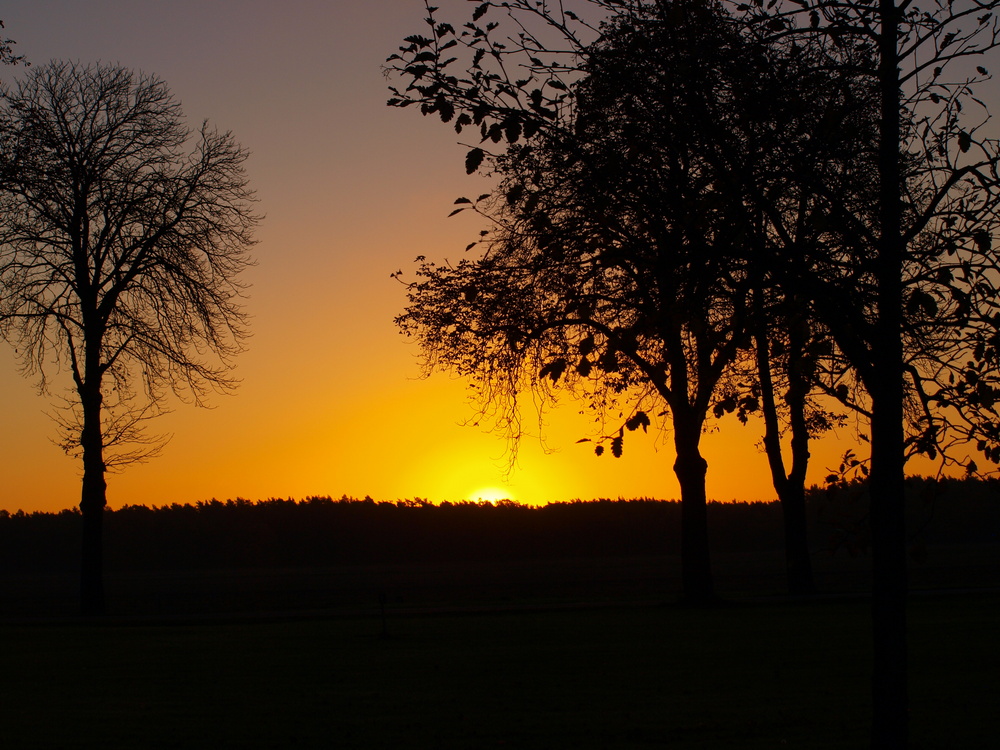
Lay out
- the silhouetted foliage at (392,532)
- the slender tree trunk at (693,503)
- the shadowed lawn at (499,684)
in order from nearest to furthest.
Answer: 1. the shadowed lawn at (499,684)
2. the slender tree trunk at (693,503)
3. the silhouetted foliage at (392,532)

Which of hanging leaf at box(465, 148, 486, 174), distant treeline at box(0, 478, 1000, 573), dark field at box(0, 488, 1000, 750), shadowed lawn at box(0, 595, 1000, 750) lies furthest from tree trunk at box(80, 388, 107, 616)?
distant treeline at box(0, 478, 1000, 573)

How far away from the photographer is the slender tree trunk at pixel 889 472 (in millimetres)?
7906

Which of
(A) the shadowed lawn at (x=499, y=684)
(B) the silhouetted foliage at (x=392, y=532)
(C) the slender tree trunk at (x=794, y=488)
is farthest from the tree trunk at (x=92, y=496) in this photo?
(B) the silhouetted foliage at (x=392, y=532)

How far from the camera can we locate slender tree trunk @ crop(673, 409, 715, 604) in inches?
1077

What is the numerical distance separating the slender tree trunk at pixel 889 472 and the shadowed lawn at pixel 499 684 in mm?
2528

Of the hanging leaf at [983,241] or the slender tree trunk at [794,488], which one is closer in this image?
the hanging leaf at [983,241]

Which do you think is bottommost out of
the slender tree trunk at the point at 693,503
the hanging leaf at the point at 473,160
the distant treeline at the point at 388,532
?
the distant treeline at the point at 388,532

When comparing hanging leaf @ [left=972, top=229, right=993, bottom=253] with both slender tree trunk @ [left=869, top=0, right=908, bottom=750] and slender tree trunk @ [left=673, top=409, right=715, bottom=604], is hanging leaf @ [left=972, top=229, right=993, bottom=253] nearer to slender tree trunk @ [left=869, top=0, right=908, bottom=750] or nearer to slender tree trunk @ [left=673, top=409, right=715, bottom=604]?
slender tree trunk @ [left=869, top=0, right=908, bottom=750]

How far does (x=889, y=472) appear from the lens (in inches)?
316

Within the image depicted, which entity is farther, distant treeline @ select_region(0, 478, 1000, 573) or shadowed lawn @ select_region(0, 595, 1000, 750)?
distant treeline @ select_region(0, 478, 1000, 573)

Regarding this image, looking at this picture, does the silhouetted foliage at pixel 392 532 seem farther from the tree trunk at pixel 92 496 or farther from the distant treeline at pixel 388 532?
the tree trunk at pixel 92 496

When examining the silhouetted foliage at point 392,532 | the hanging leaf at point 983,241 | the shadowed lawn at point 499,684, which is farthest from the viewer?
the silhouetted foliage at point 392,532

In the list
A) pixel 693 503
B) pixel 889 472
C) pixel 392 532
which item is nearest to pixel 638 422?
pixel 889 472

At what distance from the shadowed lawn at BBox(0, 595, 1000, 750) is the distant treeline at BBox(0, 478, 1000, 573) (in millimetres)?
58489
